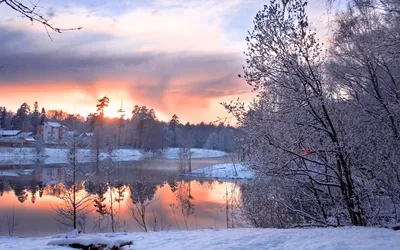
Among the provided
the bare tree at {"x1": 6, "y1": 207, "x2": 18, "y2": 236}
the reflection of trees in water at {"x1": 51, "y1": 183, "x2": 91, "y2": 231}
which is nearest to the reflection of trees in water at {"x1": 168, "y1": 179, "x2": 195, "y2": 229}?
the reflection of trees in water at {"x1": 51, "y1": 183, "x2": 91, "y2": 231}

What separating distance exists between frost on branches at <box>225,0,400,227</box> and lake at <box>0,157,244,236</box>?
614 centimetres

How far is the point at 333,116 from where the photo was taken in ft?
30.6

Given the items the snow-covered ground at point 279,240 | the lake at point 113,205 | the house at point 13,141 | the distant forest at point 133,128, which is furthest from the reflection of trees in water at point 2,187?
the distant forest at point 133,128

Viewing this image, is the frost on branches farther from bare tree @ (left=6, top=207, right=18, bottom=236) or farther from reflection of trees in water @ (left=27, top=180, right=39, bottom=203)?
reflection of trees in water @ (left=27, top=180, right=39, bottom=203)

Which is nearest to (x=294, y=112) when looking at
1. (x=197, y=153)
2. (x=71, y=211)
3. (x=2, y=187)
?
(x=71, y=211)

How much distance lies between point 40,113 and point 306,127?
116 m

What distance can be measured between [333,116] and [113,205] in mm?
16895

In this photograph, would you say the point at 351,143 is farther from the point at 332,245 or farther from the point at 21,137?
the point at 21,137

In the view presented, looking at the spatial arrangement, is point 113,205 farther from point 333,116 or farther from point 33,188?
point 333,116

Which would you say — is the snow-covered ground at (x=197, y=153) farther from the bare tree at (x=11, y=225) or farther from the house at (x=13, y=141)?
the bare tree at (x=11, y=225)

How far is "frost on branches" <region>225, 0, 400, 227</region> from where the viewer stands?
8.77 meters

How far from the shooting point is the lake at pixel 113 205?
17344mm

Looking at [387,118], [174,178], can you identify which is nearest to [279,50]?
[387,118]

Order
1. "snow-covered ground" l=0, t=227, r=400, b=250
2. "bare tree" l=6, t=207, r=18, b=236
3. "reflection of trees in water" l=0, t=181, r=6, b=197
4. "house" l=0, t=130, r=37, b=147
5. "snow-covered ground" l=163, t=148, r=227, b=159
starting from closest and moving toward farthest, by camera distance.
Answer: "snow-covered ground" l=0, t=227, r=400, b=250, "bare tree" l=6, t=207, r=18, b=236, "reflection of trees in water" l=0, t=181, r=6, b=197, "house" l=0, t=130, r=37, b=147, "snow-covered ground" l=163, t=148, r=227, b=159
